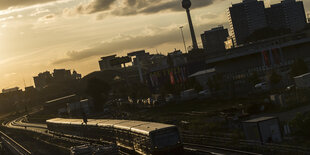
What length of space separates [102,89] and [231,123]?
94.5 metres

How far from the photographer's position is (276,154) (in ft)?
102

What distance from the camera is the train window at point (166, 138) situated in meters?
34.3

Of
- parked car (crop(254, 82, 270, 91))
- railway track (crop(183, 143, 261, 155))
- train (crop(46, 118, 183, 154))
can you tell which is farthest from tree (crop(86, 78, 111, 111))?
railway track (crop(183, 143, 261, 155))

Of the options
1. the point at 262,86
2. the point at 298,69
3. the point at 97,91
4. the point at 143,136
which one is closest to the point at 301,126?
the point at 143,136

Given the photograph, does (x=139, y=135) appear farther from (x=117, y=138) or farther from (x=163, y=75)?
(x=163, y=75)

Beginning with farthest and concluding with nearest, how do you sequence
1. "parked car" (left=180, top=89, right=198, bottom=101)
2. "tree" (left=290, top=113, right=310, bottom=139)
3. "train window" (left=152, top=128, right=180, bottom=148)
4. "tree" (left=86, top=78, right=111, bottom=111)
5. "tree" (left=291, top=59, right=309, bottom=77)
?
1. "tree" (left=86, top=78, right=111, bottom=111)
2. "parked car" (left=180, top=89, right=198, bottom=101)
3. "tree" (left=291, top=59, right=309, bottom=77)
4. "tree" (left=290, top=113, right=310, bottom=139)
5. "train window" (left=152, top=128, right=180, bottom=148)

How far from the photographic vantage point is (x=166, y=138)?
34.8 metres

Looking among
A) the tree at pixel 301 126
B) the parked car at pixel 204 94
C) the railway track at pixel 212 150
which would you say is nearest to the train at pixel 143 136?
the railway track at pixel 212 150

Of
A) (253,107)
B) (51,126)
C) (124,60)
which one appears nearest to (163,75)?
(124,60)

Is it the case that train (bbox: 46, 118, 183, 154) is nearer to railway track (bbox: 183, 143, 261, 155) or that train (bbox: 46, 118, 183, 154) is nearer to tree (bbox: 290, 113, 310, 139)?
railway track (bbox: 183, 143, 261, 155)

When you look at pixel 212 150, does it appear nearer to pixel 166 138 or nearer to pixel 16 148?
pixel 166 138

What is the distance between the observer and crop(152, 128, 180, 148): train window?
3434 centimetres

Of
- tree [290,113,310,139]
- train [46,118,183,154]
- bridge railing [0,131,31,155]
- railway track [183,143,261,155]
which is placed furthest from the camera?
bridge railing [0,131,31,155]

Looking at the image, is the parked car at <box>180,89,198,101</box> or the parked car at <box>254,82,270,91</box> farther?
the parked car at <box>180,89,198,101</box>
